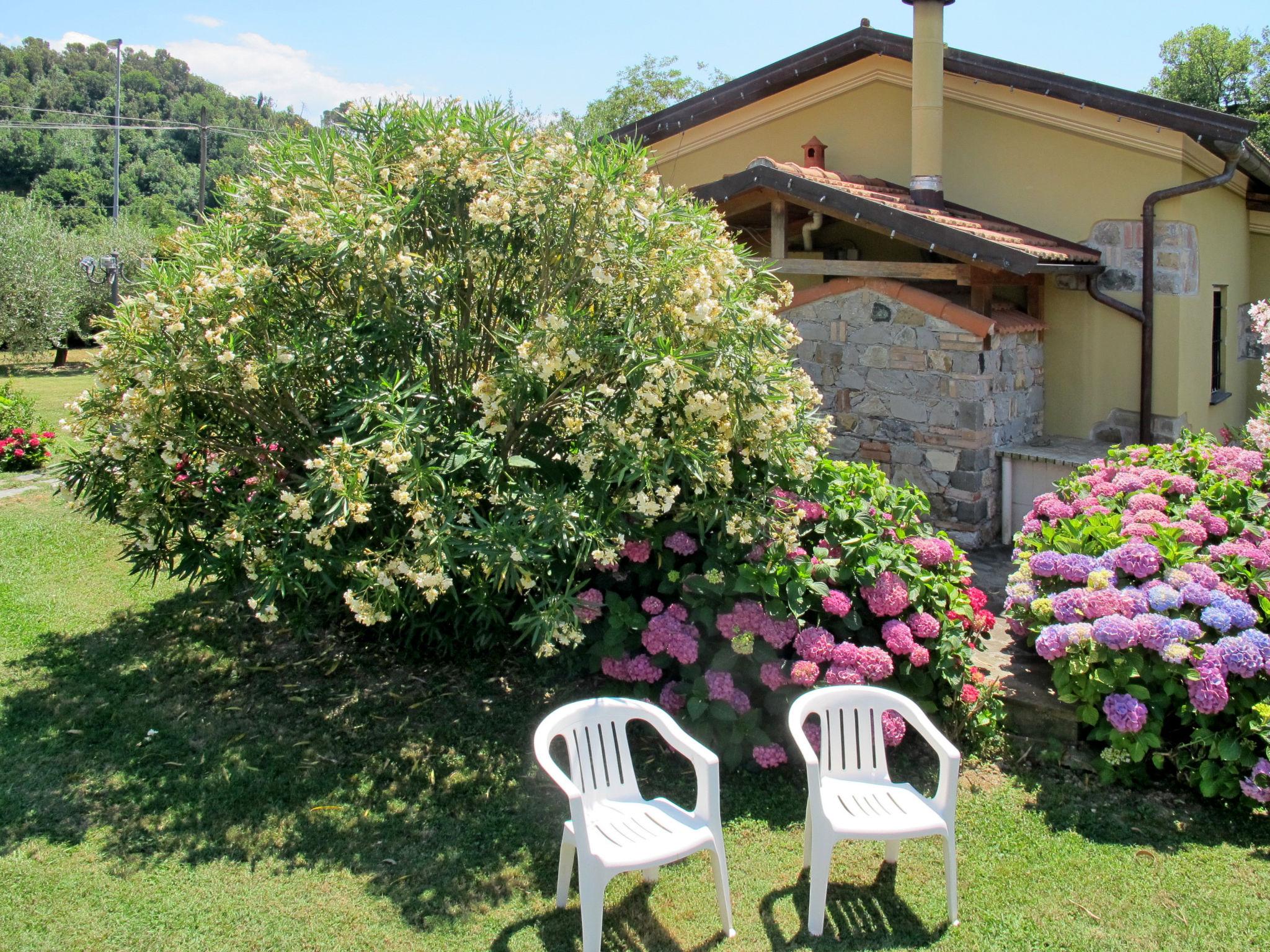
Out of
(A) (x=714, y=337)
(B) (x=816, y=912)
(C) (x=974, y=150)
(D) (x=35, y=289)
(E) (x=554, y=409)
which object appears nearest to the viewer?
(B) (x=816, y=912)

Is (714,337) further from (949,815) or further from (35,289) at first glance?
(35,289)

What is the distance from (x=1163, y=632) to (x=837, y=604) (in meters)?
1.38

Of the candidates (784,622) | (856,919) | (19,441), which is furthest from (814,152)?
(19,441)

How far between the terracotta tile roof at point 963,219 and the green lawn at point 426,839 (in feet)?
14.5

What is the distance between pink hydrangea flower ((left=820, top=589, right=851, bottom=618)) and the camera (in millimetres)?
4656

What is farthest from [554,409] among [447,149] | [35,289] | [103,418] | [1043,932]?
[35,289]

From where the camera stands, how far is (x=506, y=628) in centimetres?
577

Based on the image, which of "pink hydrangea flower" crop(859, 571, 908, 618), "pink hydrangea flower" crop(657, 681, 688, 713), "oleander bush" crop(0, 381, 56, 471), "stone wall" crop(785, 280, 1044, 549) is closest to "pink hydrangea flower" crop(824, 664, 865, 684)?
"pink hydrangea flower" crop(859, 571, 908, 618)

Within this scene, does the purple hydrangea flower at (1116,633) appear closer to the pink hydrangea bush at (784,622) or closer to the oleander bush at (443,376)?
the pink hydrangea bush at (784,622)

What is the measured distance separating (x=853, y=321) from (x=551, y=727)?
5.62 m

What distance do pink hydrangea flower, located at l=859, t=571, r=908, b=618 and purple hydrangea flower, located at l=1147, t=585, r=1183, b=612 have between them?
1.06m

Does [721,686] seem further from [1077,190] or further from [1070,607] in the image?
[1077,190]

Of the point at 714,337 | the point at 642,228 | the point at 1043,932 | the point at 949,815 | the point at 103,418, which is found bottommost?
the point at 1043,932

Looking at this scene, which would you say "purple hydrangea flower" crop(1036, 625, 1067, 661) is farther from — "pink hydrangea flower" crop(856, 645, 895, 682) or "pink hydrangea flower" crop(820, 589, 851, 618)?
"pink hydrangea flower" crop(820, 589, 851, 618)
